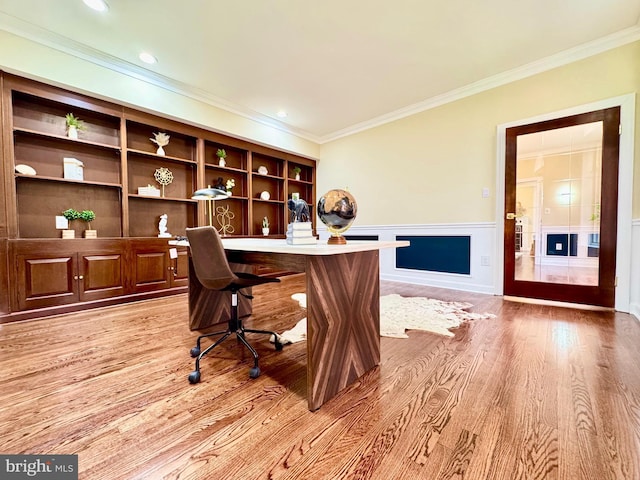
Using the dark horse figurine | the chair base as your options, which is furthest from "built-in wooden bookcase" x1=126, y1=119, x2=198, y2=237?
the dark horse figurine

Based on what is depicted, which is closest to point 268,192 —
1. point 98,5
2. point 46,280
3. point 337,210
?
point 98,5

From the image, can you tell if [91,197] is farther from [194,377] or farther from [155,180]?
[194,377]

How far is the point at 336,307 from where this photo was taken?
4.37 ft

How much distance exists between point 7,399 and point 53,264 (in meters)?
1.85

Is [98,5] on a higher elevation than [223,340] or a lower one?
higher

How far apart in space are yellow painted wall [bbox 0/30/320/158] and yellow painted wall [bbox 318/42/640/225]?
1922mm

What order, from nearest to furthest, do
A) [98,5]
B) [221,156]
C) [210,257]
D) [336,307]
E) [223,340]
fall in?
[336,307] < [210,257] < [223,340] < [98,5] < [221,156]

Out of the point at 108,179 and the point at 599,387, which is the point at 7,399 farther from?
the point at 599,387

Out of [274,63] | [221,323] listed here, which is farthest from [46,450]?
[274,63]

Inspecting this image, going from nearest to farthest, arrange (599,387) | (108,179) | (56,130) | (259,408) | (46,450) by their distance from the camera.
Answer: (46,450) → (259,408) → (599,387) → (56,130) → (108,179)

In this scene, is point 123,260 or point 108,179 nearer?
point 123,260

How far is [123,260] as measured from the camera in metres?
3.03

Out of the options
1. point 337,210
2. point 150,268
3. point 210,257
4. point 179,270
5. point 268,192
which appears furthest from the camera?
point 268,192

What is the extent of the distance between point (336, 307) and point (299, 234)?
0.45 m
